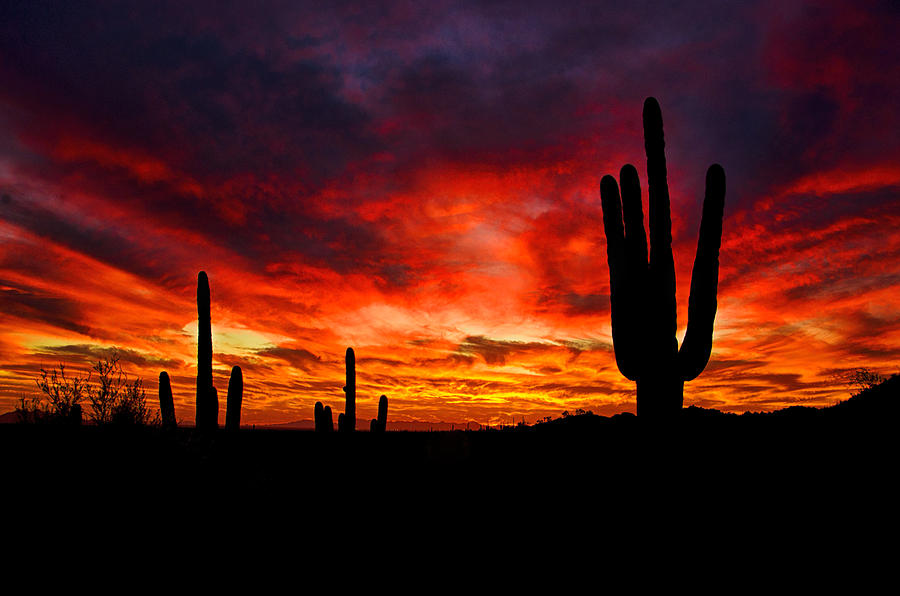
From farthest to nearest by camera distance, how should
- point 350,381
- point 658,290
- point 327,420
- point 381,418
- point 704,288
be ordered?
1. point 381,418
2. point 350,381
3. point 327,420
4. point 658,290
5. point 704,288

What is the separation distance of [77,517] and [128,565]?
140cm

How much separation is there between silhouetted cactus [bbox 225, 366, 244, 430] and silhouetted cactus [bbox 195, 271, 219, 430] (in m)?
1.71

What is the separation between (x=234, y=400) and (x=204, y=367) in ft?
8.14

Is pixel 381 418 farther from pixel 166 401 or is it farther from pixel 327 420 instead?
pixel 166 401

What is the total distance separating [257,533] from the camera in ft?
29.6

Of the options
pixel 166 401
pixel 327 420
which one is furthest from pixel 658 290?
pixel 166 401

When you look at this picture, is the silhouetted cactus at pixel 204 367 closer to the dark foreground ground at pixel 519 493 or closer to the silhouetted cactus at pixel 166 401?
the silhouetted cactus at pixel 166 401

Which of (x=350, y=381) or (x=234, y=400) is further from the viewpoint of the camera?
(x=350, y=381)

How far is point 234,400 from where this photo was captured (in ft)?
66.2

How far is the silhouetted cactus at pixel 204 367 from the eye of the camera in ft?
A: 57.9

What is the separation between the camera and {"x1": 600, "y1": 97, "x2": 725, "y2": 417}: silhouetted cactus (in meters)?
12.1

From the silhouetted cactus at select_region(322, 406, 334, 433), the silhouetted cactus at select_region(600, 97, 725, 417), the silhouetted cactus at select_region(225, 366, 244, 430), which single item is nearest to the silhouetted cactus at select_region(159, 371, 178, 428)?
the silhouetted cactus at select_region(225, 366, 244, 430)

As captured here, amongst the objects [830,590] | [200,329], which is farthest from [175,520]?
[200,329]

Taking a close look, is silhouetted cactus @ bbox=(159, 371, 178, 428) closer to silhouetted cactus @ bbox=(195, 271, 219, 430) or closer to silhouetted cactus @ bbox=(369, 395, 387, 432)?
silhouetted cactus @ bbox=(195, 271, 219, 430)
